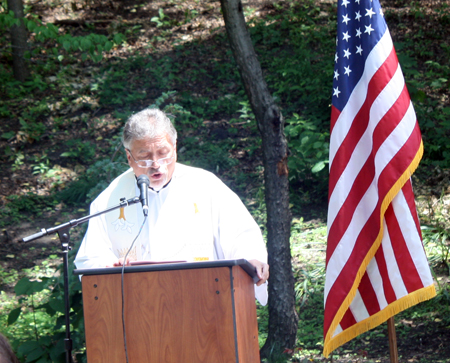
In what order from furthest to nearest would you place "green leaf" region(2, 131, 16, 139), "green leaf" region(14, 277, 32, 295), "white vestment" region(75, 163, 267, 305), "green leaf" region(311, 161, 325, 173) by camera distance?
"green leaf" region(2, 131, 16, 139) < "green leaf" region(311, 161, 325, 173) < "green leaf" region(14, 277, 32, 295) < "white vestment" region(75, 163, 267, 305)

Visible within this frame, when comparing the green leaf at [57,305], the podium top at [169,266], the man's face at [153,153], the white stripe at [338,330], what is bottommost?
the white stripe at [338,330]

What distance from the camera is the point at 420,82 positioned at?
917 cm

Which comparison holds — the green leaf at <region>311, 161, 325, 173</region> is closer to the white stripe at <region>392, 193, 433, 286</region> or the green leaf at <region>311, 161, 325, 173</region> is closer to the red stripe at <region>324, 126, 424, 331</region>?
the red stripe at <region>324, 126, 424, 331</region>

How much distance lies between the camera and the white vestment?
3.24 metres

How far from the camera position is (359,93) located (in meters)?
3.64

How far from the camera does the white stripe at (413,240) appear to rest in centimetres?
338

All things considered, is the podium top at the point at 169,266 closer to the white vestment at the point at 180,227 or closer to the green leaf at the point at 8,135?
the white vestment at the point at 180,227

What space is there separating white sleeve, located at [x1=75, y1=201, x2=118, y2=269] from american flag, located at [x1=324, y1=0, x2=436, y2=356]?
152cm

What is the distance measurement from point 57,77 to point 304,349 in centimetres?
870

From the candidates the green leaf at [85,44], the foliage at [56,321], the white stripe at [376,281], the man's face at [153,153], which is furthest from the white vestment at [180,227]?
the green leaf at [85,44]

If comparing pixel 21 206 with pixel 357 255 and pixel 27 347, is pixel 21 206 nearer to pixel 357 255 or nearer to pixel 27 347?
pixel 27 347

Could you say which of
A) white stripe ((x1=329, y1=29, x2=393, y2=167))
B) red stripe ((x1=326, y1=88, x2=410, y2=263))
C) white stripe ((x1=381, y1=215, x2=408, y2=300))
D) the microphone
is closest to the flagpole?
white stripe ((x1=381, y1=215, x2=408, y2=300))

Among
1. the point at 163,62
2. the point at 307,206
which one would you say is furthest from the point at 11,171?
the point at 307,206

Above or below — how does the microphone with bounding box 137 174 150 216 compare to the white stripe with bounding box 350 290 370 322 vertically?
above
